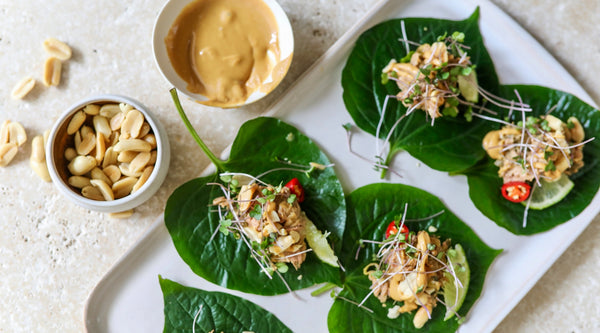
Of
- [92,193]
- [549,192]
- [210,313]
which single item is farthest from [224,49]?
[549,192]

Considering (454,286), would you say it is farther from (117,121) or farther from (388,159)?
(117,121)

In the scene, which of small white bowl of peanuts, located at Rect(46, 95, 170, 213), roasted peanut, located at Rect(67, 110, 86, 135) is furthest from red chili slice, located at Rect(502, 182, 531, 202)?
roasted peanut, located at Rect(67, 110, 86, 135)

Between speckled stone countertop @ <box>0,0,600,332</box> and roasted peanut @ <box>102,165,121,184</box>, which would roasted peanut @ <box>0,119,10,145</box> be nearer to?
speckled stone countertop @ <box>0,0,600,332</box>

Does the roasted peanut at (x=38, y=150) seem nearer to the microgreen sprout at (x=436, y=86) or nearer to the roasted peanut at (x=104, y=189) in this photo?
the roasted peanut at (x=104, y=189)

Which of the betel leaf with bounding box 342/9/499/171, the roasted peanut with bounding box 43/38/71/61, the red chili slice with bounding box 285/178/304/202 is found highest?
the betel leaf with bounding box 342/9/499/171

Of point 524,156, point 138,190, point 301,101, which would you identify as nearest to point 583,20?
point 524,156
